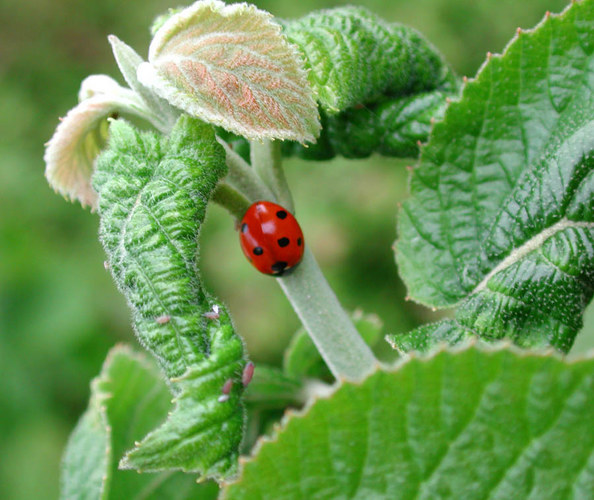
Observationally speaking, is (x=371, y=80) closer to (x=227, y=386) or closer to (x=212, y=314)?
(x=212, y=314)

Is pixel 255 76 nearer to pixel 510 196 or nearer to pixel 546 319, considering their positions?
pixel 510 196

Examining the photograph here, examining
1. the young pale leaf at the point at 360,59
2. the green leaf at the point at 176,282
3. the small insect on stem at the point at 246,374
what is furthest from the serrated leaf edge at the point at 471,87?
the small insect on stem at the point at 246,374

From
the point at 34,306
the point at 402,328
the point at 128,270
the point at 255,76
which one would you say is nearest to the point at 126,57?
the point at 255,76

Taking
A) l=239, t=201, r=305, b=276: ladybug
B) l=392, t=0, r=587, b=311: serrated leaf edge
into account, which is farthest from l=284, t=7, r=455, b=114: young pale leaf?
l=239, t=201, r=305, b=276: ladybug

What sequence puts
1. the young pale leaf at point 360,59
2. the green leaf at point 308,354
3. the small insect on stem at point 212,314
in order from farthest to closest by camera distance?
the green leaf at point 308,354 → the young pale leaf at point 360,59 → the small insect on stem at point 212,314

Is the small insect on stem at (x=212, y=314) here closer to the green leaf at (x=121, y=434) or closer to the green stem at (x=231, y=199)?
the green stem at (x=231, y=199)

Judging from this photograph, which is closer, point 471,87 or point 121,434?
point 471,87

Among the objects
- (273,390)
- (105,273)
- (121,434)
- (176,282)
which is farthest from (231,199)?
(105,273)
